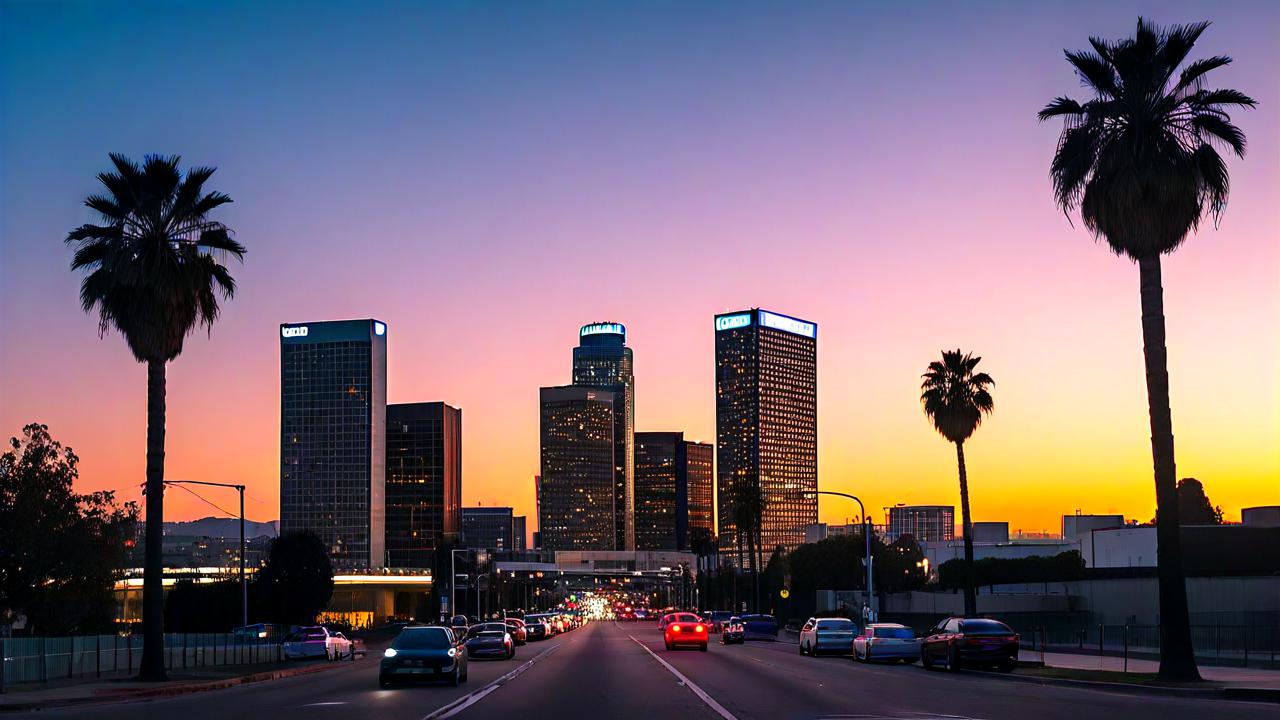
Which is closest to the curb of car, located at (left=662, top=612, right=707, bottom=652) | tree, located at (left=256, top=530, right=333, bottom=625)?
car, located at (left=662, top=612, right=707, bottom=652)

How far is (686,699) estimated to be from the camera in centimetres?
2673

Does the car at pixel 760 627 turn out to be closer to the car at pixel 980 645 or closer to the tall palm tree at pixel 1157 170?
the car at pixel 980 645

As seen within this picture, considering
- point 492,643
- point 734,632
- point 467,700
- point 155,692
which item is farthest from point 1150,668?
point 734,632

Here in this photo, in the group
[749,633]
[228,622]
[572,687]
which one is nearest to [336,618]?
[228,622]

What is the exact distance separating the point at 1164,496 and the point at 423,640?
766 inches

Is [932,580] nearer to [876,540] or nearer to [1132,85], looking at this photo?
[876,540]

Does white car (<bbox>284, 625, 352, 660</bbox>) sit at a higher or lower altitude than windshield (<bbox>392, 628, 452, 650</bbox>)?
lower

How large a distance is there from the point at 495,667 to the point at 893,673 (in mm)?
14220

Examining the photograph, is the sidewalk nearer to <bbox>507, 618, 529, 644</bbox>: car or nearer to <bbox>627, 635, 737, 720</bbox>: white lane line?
<bbox>627, 635, 737, 720</bbox>: white lane line

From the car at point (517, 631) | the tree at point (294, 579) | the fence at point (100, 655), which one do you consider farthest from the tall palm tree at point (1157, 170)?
the tree at point (294, 579)

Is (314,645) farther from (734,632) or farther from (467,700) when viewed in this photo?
(467,700)

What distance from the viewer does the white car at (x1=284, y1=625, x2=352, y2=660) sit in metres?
57.3

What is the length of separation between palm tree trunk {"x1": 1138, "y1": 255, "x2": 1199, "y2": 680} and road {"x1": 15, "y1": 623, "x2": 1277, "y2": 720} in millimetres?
2732

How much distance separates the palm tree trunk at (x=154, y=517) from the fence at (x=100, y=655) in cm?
236
